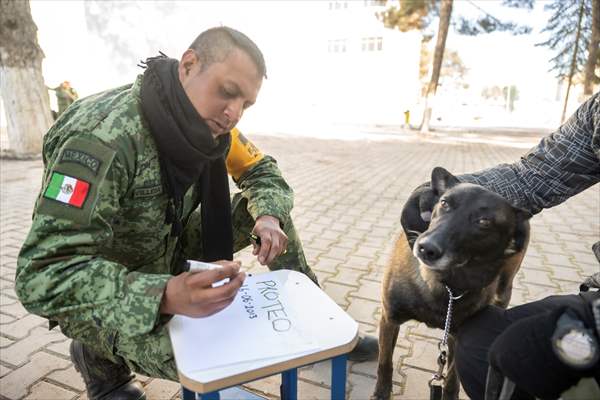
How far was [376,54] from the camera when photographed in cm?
3700

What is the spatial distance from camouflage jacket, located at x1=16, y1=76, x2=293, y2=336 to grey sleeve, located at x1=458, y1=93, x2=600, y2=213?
1532mm

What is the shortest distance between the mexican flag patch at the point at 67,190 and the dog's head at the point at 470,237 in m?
1.17

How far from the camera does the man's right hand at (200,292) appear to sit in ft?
3.58

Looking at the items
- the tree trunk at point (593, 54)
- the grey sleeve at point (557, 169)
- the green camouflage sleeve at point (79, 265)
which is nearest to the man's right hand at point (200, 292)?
the green camouflage sleeve at point (79, 265)

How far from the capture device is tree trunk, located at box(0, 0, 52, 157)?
25.0 ft

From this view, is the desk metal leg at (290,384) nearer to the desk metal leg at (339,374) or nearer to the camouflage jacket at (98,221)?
the desk metal leg at (339,374)

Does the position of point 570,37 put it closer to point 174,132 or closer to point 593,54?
point 593,54

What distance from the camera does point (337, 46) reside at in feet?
127

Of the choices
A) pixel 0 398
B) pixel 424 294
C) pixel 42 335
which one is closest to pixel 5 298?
pixel 42 335

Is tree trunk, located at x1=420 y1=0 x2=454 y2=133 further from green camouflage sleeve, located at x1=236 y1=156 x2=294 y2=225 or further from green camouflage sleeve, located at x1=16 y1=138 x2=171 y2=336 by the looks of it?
green camouflage sleeve, located at x1=16 y1=138 x2=171 y2=336

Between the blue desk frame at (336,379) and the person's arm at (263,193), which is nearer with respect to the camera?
the blue desk frame at (336,379)

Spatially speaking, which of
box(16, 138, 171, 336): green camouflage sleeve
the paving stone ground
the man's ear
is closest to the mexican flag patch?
box(16, 138, 171, 336): green camouflage sleeve

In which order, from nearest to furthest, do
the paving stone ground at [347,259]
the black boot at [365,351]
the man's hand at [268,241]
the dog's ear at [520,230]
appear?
the dog's ear at [520,230] → the man's hand at [268,241] → the paving stone ground at [347,259] → the black boot at [365,351]

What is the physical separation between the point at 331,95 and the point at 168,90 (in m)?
38.0
